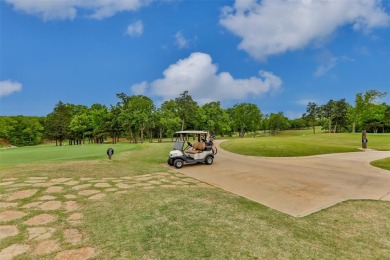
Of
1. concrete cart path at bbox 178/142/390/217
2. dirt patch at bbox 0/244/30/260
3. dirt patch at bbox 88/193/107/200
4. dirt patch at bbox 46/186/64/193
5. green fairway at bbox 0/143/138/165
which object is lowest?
concrete cart path at bbox 178/142/390/217

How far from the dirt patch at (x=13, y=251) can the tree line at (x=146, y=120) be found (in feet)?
129

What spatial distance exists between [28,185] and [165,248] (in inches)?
229

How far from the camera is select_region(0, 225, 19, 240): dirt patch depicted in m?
3.93

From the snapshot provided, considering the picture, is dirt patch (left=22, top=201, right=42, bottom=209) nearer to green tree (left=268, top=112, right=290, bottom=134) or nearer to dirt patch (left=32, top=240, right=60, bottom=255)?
dirt patch (left=32, top=240, right=60, bottom=255)

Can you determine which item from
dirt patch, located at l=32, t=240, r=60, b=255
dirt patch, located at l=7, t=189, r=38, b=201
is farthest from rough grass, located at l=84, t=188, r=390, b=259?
dirt patch, located at l=7, t=189, r=38, b=201

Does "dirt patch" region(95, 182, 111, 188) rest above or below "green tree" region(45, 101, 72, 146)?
below

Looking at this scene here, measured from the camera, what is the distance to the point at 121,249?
3.43 metres

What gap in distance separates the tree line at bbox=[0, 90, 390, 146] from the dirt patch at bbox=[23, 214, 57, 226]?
3819 cm

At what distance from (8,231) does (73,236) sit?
4.26 ft

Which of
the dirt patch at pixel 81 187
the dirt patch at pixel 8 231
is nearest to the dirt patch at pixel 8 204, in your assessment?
the dirt patch at pixel 8 231

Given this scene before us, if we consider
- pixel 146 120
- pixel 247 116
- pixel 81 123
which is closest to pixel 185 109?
pixel 146 120

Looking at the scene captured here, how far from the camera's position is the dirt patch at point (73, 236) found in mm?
3693

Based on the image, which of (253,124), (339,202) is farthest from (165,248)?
(253,124)

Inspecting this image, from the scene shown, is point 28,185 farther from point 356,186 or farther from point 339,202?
point 356,186
